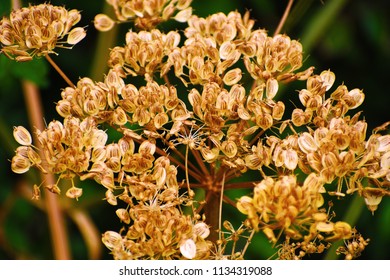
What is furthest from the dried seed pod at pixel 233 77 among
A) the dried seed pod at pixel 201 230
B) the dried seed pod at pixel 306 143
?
the dried seed pod at pixel 201 230

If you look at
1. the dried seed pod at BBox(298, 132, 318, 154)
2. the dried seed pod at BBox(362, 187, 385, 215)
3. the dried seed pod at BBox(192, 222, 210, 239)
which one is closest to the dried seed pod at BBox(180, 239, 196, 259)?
the dried seed pod at BBox(192, 222, 210, 239)

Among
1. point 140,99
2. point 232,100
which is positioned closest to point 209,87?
point 232,100

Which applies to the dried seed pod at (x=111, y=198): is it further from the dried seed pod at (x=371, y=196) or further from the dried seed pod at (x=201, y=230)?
the dried seed pod at (x=371, y=196)

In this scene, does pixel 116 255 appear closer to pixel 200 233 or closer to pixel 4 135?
pixel 200 233

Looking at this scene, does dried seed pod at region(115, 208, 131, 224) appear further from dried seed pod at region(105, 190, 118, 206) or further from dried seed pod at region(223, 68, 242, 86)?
dried seed pod at region(223, 68, 242, 86)

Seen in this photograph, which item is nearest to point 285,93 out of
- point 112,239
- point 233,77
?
point 233,77

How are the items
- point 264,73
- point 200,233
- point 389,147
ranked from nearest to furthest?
point 200,233 → point 389,147 → point 264,73

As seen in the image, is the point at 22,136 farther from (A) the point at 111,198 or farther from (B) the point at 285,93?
(B) the point at 285,93
